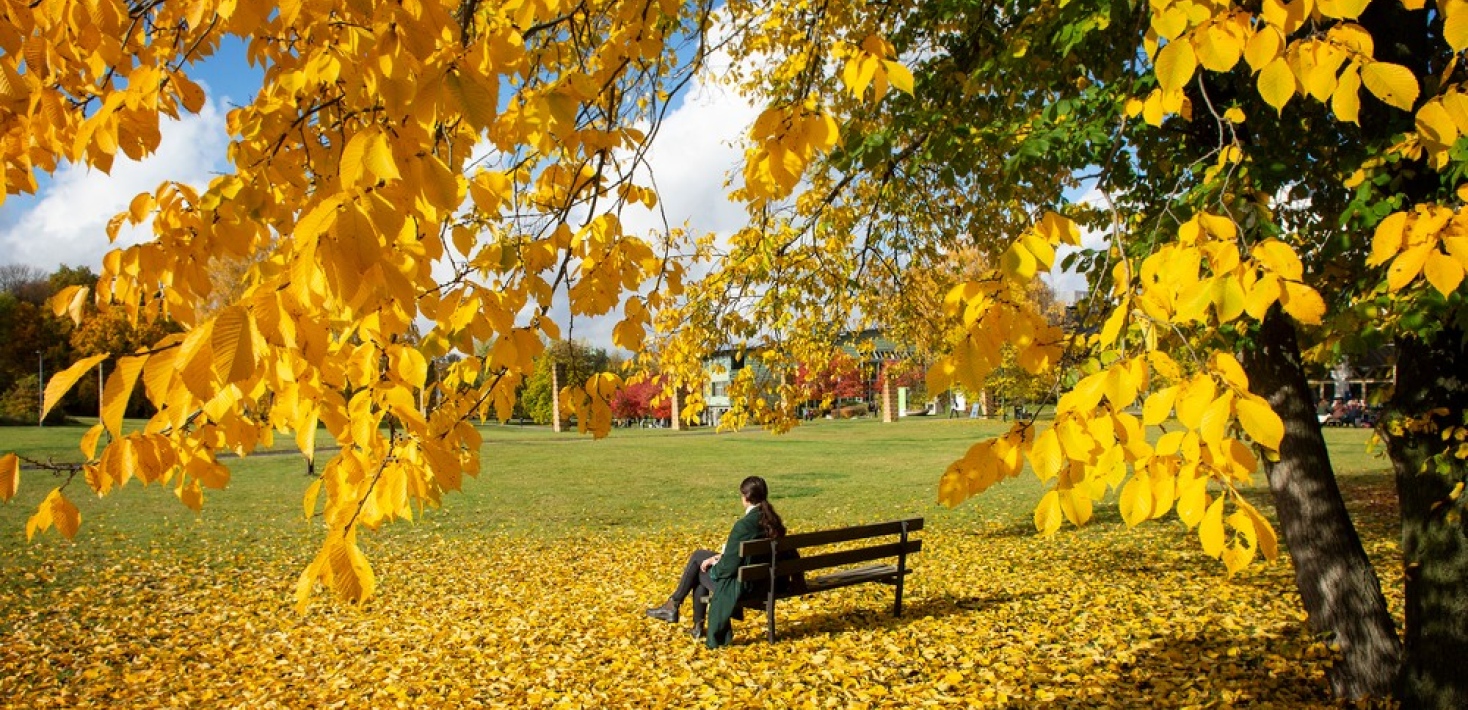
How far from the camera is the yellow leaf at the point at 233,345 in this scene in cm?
110

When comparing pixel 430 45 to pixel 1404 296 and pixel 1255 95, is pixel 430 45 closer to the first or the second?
pixel 1404 296

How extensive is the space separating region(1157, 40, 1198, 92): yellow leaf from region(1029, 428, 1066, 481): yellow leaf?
766mm

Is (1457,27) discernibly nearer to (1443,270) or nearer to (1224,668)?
(1443,270)

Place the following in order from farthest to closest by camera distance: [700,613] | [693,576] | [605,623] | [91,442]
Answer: [605,623] → [693,576] → [700,613] → [91,442]

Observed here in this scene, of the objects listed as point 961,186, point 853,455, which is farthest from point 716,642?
point 853,455

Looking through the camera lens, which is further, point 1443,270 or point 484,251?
point 484,251

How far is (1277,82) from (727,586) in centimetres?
484

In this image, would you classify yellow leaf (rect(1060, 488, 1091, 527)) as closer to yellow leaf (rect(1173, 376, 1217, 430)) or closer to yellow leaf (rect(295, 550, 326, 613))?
yellow leaf (rect(1173, 376, 1217, 430))

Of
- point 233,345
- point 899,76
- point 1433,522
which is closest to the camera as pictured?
point 233,345

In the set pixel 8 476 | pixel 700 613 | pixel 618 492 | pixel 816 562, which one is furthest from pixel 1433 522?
pixel 618 492

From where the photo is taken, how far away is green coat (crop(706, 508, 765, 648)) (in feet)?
19.1

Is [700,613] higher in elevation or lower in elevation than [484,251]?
lower

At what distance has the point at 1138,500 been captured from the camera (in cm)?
146

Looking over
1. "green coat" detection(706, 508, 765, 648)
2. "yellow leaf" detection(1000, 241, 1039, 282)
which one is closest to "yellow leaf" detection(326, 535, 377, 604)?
"yellow leaf" detection(1000, 241, 1039, 282)
